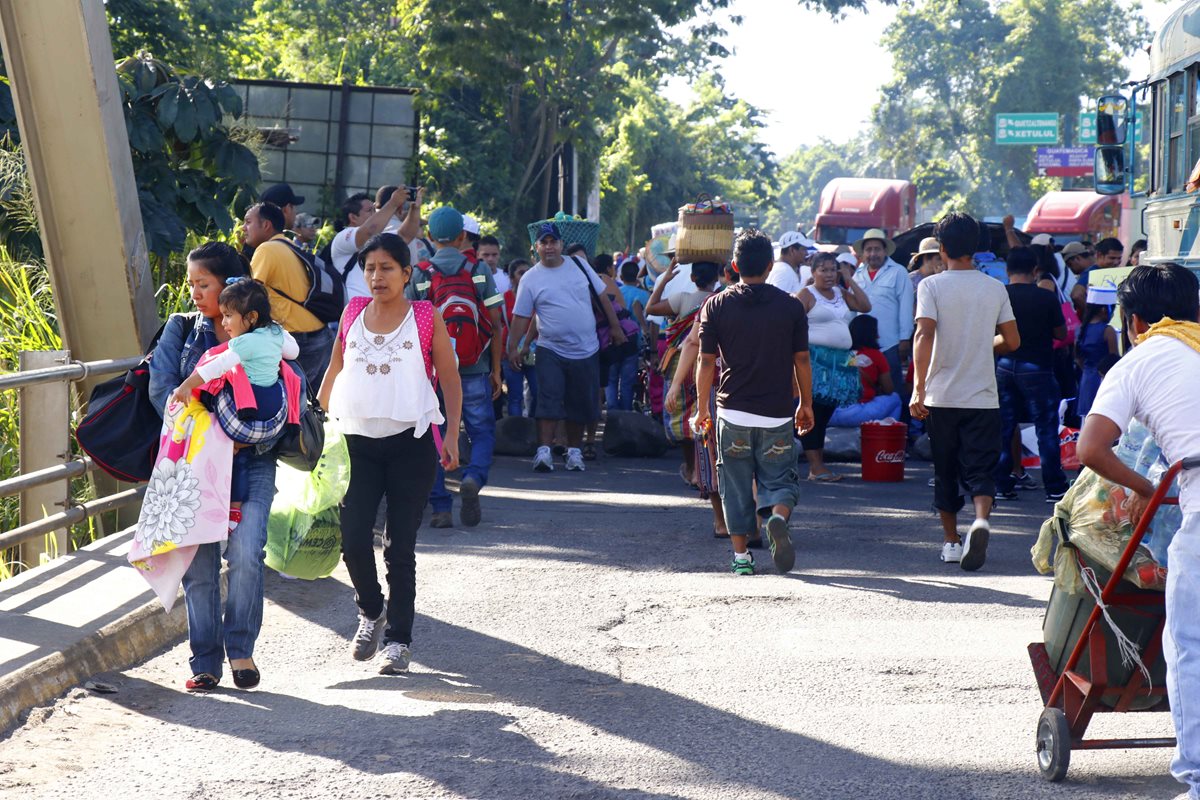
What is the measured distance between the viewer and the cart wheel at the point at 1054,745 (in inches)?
184

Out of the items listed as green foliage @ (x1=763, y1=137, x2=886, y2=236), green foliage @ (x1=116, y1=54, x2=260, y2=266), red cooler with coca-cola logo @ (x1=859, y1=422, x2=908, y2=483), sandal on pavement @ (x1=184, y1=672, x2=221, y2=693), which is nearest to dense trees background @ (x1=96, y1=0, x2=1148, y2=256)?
green foliage @ (x1=116, y1=54, x2=260, y2=266)

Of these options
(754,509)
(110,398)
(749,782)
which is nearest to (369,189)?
(754,509)

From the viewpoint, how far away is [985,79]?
77625mm

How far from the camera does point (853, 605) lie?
7.55 m

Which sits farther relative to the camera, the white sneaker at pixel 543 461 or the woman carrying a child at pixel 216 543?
the white sneaker at pixel 543 461

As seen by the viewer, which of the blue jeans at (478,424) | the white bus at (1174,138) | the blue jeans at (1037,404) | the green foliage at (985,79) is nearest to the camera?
the white bus at (1174,138)

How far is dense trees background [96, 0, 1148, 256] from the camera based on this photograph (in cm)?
2228

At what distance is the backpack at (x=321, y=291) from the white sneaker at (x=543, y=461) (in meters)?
4.26

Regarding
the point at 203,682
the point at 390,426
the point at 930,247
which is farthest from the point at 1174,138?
the point at 203,682

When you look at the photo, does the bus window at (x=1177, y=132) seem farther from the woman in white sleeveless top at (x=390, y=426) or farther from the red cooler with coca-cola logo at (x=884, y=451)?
the woman in white sleeveless top at (x=390, y=426)

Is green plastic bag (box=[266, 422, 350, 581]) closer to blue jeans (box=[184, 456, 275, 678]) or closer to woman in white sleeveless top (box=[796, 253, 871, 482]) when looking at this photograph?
blue jeans (box=[184, 456, 275, 678])

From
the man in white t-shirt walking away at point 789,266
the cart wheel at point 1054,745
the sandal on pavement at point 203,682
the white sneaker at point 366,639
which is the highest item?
the man in white t-shirt walking away at point 789,266

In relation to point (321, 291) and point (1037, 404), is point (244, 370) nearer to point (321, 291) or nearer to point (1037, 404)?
point (321, 291)

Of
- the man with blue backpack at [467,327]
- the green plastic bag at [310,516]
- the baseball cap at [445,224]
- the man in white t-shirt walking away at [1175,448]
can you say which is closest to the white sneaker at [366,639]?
the green plastic bag at [310,516]
